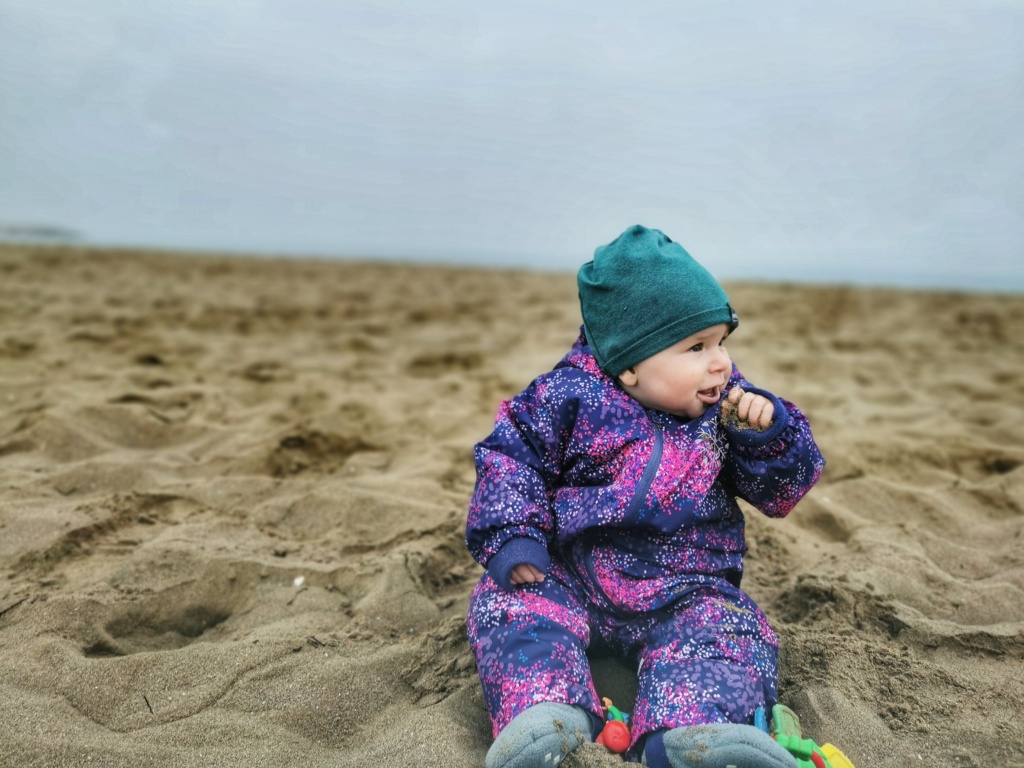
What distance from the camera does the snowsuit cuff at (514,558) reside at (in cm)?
168

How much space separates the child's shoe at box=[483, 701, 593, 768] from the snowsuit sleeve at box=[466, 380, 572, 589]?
322 millimetres

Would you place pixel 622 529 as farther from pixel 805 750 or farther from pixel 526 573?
pixel 805 750

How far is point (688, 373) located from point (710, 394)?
7cm

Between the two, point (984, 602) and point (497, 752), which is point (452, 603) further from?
point (984, 602)

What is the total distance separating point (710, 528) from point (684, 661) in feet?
1.04

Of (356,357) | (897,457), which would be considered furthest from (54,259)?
(897,457)

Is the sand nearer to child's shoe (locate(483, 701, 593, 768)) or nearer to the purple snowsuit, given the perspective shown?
child's shoe (locate(483, 701, 593, 768))

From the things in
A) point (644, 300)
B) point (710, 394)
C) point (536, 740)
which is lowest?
point (536, 740)

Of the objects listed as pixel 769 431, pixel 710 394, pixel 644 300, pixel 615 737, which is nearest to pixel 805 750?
pixel 615 737

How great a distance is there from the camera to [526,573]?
67.1 inches

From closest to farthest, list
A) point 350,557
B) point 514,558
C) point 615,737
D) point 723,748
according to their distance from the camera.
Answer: point 723,748 < point 615,737 < point 514,558 < point 350,557

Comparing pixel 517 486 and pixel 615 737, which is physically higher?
pixel 517 486

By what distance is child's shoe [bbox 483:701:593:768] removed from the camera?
1.37 m

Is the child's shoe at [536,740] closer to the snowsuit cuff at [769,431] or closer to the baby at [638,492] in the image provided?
the baby at [638,492]
